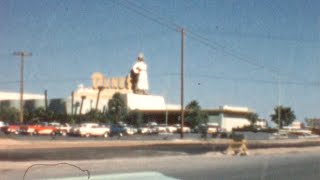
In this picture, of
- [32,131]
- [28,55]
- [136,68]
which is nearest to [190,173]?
Result: [32,131]

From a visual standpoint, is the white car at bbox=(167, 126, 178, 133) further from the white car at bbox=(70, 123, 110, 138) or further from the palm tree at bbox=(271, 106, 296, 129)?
the palm tree at bbox=(271, 106, 296, 129)

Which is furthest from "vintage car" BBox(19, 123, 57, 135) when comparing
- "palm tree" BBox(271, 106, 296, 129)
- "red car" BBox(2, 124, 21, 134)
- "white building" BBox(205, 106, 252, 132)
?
"palm tree" BBox(271, 106, 296, 129)

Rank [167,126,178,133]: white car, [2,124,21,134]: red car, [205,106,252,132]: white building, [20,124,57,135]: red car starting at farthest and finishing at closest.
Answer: [205,106,252,132]: white building, [167,126,178,133]: white car, [2,124,21,134]: red car, [20,124,57,135]: red car

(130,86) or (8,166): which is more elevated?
(130,86)

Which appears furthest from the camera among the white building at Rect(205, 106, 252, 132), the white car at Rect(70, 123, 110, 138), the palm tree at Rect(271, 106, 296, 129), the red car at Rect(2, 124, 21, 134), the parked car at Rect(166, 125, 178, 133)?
the palm tree at Rect(271, 106, 296, 129)

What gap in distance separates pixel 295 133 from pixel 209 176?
322ft

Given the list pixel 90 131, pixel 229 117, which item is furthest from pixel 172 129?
pixel 229 117

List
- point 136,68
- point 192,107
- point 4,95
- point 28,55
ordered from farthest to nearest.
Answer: point 4,95, point 136,68, point 192,107, point 28,55

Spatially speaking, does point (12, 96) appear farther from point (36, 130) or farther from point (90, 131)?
point (90, 131)

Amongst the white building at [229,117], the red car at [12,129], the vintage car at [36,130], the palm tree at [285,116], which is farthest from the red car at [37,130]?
the palm tree at [285,116]

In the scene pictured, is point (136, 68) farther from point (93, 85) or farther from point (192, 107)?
point (192, 107)

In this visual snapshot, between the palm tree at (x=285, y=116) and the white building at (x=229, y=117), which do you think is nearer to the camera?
the white building at (x=229, y=117)

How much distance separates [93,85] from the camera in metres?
148

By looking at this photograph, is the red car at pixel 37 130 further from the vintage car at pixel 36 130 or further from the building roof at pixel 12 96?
the building roof at pixel 12 96
